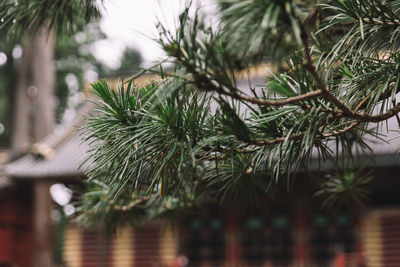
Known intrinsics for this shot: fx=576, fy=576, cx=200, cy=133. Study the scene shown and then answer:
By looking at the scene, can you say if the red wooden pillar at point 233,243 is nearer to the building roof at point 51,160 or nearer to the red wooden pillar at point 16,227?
the building roof at point 51,160

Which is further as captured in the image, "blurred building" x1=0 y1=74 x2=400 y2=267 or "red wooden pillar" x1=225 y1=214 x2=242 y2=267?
"red wooden pillar" x1=225 y1=214 x2=242 y2=267

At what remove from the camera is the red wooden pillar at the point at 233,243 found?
8172 mm

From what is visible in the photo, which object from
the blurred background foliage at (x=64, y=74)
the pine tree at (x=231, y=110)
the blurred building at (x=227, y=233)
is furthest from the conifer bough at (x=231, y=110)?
the blurred background foliage at (x=64, y=74)

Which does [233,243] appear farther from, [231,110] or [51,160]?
[231,110]

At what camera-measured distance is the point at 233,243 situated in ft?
27.1

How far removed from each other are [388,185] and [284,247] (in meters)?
1.76

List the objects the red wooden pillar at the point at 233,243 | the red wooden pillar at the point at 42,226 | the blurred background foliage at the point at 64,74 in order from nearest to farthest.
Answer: the red wooden pillar at the point at 233,243, the red wooden pillar at the point at 42,226, the blurred background foliage at the point at 64,74

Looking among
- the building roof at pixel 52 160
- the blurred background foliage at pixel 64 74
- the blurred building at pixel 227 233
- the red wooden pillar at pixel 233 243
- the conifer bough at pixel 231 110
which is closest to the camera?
the conifer bough at pixel 231 110

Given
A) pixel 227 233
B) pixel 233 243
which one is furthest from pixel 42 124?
pixel 233 243

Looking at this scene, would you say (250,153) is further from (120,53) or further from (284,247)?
(120,53)

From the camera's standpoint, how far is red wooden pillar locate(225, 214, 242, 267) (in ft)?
26.8

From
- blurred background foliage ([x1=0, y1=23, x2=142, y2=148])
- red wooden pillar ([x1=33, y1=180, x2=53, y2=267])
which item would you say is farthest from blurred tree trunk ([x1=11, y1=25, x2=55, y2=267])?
blurred background foliage ([x1=0, y1=23, x2=142, y2=148])

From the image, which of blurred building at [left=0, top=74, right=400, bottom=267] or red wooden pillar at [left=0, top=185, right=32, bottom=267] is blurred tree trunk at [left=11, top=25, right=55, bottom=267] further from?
red wooden pillar at [left=0, top=185, right=32, bottom=267]

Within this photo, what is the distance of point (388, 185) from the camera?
704cm
